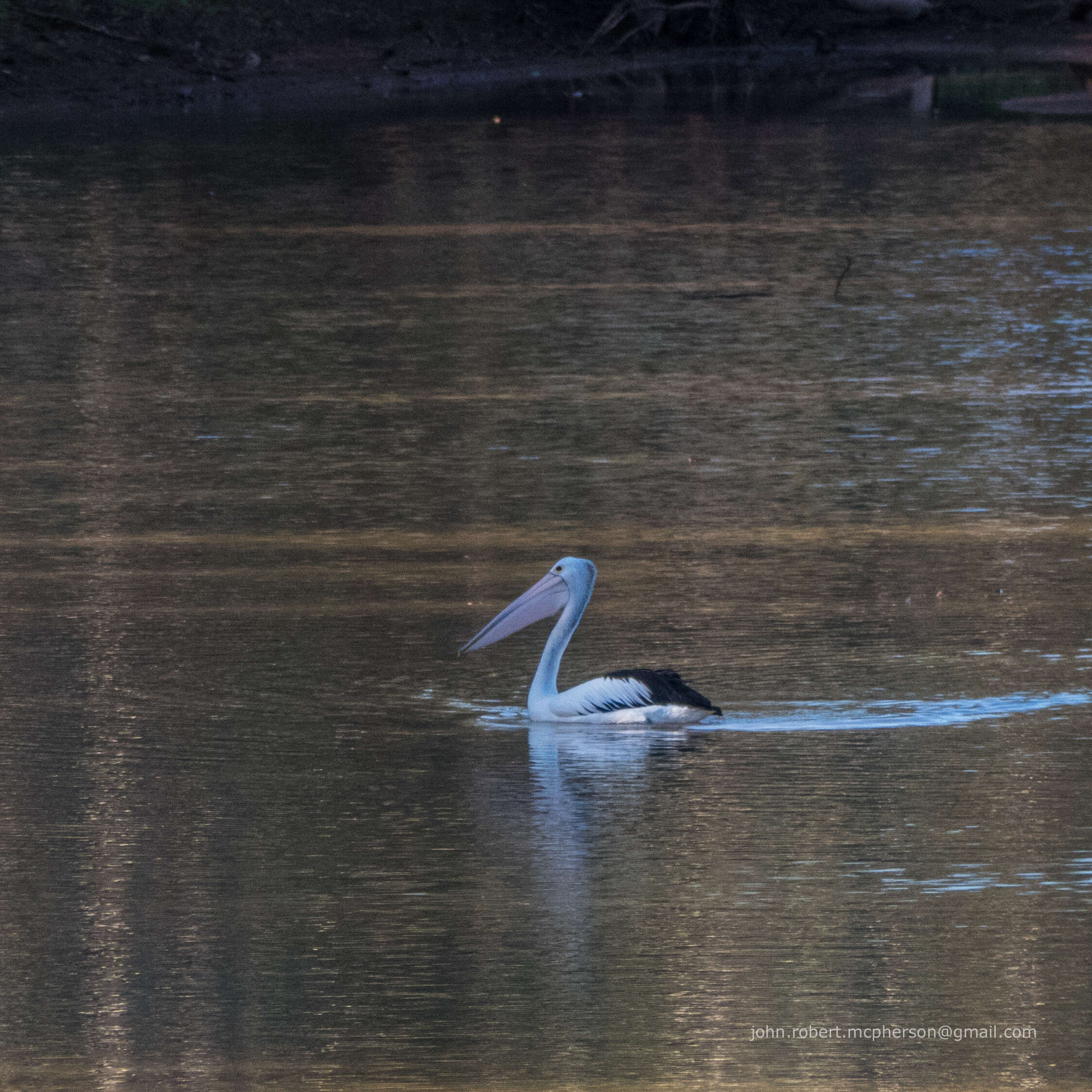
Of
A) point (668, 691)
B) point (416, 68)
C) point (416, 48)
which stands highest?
point (416, 48)

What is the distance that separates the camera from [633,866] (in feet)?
19.4

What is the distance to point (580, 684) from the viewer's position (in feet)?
24.1

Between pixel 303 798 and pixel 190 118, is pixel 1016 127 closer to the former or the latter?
pixel 190 118

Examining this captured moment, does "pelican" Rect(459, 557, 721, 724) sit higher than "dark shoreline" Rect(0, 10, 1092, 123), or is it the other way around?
"dark shoreline" Rect(0, 10, 1092, 123)

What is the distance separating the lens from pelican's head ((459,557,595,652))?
751cm

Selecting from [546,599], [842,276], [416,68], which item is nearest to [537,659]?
[546,599]

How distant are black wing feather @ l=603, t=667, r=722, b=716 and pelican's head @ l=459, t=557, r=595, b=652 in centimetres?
63

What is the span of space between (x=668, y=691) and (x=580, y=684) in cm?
52

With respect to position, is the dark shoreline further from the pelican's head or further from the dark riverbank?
the pelican's head

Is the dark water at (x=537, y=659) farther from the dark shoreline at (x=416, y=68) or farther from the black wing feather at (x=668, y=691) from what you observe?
the dark shoreline at (x=416, y=68)

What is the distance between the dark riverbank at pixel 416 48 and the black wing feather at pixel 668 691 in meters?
19.9

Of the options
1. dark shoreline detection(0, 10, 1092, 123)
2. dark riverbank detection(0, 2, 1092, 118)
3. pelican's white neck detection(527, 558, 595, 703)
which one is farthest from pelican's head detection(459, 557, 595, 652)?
dark riverbank detection(0, 2, 1092, 118)

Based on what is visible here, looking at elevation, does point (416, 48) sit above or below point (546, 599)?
above

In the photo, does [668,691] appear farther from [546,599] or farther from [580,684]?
[546,599]
